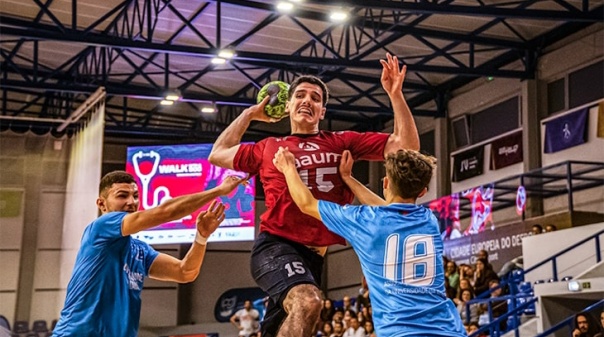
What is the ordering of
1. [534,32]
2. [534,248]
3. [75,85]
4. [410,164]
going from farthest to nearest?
[75,85] → [534,32] → [534,248] → [410,164]

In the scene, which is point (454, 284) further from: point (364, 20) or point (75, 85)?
point (75, 85)

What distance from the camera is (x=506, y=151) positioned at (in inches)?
915

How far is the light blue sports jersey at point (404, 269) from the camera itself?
14.7 feet

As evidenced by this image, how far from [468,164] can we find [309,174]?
19836mm

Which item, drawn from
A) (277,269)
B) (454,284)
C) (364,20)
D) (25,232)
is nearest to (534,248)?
(454,284)

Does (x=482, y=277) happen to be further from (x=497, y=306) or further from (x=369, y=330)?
(x=369, y=330)

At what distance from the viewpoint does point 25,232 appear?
17453 mm

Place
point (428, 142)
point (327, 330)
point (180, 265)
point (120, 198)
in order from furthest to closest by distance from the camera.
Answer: point (428, 142) < point (327, 330) < point (180, 265) < point (120, 198)

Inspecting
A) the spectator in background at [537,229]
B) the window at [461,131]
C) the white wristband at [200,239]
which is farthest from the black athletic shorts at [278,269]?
the window at [461,131]

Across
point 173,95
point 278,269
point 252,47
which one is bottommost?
point 278,269

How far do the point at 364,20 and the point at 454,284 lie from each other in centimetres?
631

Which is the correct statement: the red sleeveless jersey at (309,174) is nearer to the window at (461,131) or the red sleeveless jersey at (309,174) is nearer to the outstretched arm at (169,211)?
the outstretched arm at (169,211)

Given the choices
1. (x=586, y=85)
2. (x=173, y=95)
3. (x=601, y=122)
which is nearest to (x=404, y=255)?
(x=601, y=122)

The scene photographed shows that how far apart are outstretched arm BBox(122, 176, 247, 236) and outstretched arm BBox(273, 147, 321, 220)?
35cm
